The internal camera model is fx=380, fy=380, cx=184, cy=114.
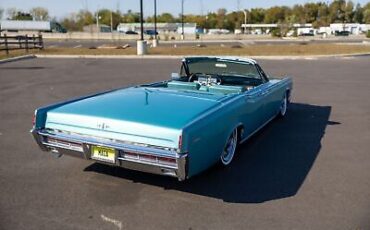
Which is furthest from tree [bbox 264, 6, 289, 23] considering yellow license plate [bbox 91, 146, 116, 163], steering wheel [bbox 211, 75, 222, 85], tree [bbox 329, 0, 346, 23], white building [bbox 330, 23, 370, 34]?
yellow license plate [bbox 91, 146, 116, 163]

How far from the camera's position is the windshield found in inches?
233

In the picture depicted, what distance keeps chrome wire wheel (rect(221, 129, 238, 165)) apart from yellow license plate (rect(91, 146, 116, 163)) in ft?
4.48

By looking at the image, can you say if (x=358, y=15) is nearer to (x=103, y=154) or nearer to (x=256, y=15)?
(x=256, y=15)

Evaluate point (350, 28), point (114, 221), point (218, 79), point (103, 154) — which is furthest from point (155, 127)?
point (350, 28)

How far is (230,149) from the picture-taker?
15.3 feet

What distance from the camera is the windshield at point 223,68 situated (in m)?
5.91

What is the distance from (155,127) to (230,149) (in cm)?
140

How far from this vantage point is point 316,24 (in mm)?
123312

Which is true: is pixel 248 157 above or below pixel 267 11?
below

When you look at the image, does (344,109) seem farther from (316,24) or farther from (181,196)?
(316,24)

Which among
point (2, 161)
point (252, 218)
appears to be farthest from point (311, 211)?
point (2, 161)

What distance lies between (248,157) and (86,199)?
2.31m

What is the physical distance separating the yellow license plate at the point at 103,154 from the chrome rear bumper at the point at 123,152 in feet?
0.12

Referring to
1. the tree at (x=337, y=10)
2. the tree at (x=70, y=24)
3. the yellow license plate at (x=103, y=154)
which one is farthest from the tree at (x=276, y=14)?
the yellow license plate at (x=103, y=154)
